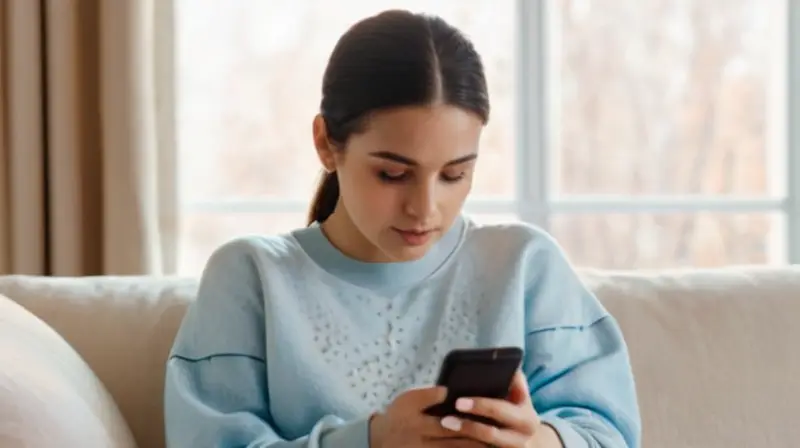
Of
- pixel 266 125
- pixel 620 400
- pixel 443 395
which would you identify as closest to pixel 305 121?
pixel 266 125

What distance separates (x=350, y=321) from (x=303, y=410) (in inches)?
4.9

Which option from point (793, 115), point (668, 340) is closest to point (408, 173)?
point (668, 340)

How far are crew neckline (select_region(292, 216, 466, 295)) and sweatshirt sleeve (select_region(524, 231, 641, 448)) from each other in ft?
0.47

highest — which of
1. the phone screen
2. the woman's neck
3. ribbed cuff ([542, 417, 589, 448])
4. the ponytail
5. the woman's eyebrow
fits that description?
the woman's eyebrow

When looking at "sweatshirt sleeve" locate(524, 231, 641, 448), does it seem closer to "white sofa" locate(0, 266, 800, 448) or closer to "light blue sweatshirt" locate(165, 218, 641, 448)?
"light blue sweatshirt" locate(165, 218, 641, 448)

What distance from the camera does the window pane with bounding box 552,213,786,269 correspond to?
2455mm

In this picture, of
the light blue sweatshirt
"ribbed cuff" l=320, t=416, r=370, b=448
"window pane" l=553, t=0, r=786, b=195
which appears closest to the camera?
"ribbed cuff" l=320, t=416, r=370, b=448

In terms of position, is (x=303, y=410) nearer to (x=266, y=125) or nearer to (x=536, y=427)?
(x=536, y=427)

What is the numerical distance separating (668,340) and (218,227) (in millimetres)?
1213

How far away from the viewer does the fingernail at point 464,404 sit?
0.97m

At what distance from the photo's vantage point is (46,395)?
988mm

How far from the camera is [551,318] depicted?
4.21 feet

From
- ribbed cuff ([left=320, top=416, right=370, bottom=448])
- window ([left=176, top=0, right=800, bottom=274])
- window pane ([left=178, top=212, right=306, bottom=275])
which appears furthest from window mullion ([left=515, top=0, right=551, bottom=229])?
ribbed cuff ([left=320, top=416, right=370, bottom=448])

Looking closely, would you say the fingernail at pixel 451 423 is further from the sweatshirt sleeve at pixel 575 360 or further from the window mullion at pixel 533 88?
the window mullion at pixel 533 88
